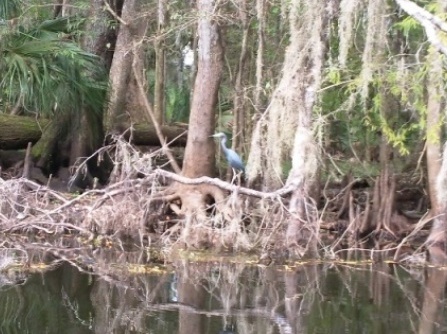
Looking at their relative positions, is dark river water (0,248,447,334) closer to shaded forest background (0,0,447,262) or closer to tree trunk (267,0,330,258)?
tree trunk (267,0,330,258)

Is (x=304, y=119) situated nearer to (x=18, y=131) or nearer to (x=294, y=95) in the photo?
(x=294, y=95)

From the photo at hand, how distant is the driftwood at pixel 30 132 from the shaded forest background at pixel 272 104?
2 centimetres

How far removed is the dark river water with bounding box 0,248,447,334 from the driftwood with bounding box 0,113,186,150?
4652mm

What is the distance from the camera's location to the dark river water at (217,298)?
5.36 m

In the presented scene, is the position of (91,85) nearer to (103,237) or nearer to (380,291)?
(103,237)

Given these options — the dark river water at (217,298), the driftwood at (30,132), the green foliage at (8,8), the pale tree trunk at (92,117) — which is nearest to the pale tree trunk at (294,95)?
the dark river water at (217,298)

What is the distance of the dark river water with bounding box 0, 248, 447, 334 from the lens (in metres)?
5.36

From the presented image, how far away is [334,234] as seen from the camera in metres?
10.0

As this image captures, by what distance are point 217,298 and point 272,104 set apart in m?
2.90

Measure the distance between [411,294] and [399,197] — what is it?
4411 millimetres

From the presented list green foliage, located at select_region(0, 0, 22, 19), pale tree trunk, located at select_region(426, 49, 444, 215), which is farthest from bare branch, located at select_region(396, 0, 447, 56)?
green foliage, located at select_region(0, 0, 22, 19)

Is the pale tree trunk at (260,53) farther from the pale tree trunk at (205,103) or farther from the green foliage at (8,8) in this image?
the green foliage at (8,8)

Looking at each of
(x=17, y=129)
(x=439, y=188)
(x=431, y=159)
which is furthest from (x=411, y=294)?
(x=17, y=129)

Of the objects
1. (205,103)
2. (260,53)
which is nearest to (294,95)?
(205,103)
